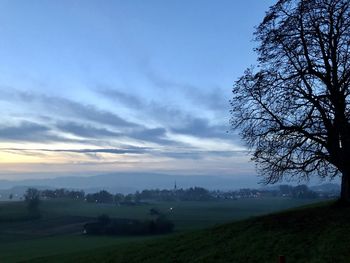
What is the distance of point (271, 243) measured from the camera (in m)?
17.9

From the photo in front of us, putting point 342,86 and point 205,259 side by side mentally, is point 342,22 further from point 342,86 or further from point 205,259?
point 205,259

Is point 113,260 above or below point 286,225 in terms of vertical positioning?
below

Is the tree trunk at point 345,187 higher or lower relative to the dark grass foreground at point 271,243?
higher

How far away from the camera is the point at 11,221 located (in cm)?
12150

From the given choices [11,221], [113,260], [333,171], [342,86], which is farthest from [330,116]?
[11,221]

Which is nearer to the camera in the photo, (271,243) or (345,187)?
(271,243)

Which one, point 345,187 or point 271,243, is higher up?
point 345,187

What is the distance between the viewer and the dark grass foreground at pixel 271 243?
1595 cm

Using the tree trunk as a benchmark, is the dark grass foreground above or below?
below

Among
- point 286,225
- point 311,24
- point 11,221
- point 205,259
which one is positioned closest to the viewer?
point 205,259

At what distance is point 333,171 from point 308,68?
5.71 meters

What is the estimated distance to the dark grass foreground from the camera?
1595 centimetres

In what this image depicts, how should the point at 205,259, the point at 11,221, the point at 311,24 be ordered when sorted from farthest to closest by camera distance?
the point at 11,221 → the point at 311,24 → the point at 205,259

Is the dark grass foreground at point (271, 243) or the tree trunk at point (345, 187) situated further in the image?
the tree trunk at point (345, 187)
